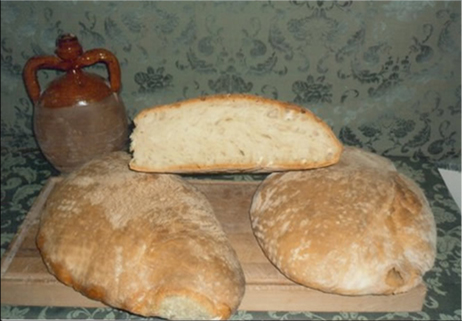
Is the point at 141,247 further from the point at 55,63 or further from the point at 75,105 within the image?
the point at 55,63

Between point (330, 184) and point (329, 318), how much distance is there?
346mm

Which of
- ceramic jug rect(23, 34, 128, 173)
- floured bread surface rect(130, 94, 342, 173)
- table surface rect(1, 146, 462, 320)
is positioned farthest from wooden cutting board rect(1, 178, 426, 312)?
ceramic jug rect(23, 34, 128, 173)

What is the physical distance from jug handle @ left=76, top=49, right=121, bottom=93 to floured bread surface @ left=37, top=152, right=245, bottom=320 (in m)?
0.45

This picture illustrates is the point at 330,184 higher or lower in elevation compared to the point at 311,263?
higher

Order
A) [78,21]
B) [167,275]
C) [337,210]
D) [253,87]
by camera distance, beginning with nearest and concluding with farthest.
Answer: [167,275]
[337,210]
[78,21]
[253,87]

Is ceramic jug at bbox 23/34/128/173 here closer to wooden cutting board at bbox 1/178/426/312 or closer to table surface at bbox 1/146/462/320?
table surface at bbox 1/146/462/320

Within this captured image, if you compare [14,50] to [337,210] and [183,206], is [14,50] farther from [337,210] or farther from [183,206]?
[337,210]

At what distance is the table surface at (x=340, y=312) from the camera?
110 centimetres

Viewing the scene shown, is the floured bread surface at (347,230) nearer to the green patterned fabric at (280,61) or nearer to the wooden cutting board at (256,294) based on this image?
the wooden cutting board at (256,294)

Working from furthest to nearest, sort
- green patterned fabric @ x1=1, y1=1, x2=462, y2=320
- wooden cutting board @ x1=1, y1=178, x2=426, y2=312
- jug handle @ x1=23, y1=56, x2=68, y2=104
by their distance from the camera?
green patterned fabric @ x1=1, y1=1, x2=462, y2=320, jug handle @ x1=23, y1=56, x2=68, y2=104, wooden cutting board @ x1=1, y1=178, x2=426, y2=312

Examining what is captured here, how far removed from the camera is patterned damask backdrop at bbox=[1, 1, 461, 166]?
5.21 feet

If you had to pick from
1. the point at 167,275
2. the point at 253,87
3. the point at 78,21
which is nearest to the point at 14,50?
the point at 78,21

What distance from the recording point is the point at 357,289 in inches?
39.0

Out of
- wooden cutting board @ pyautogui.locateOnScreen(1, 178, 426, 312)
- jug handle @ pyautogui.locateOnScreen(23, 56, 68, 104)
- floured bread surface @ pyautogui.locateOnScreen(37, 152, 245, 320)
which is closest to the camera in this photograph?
floured bread surface @ pyautogui.locateOnScreen(37, 152, 245, 320)
